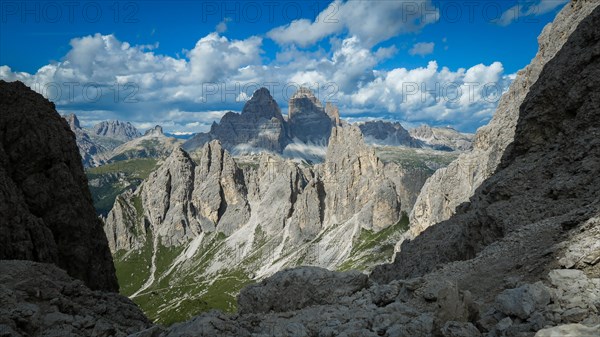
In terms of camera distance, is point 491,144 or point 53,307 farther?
point 491,144

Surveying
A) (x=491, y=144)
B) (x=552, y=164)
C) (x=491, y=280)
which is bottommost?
(x=491, y=280)

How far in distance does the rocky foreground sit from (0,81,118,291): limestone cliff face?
343 inches

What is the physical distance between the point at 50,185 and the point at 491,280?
6576 cm

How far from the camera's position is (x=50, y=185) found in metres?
A: 62.5

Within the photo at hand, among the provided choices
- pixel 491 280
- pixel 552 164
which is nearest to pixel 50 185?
pixel 491 280

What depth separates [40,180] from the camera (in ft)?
202

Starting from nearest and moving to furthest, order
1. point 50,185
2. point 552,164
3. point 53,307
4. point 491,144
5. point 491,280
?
point 491,280 < point 53,307 < point 552,164 < point 50,185 < point 491,144

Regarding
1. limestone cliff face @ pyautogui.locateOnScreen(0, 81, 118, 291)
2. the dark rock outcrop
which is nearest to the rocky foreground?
the dark rock outcrop

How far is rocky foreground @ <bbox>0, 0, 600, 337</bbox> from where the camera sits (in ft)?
50.9

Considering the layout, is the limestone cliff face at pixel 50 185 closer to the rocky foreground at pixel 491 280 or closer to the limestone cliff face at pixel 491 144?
the rocky foreground at pixel 491 280

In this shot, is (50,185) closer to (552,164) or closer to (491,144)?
(552,164)

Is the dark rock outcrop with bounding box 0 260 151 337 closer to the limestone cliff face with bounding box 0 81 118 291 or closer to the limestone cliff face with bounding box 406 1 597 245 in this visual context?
the limestone cliff face with bounding box 0 81 118 291

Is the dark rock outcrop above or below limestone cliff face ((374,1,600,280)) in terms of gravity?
below

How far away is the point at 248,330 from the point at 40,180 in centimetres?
5765
